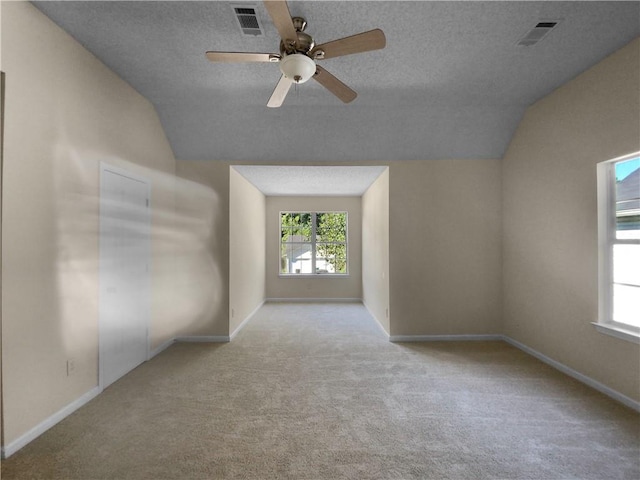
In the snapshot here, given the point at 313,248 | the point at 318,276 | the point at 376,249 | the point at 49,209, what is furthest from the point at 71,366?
the point at 313,248

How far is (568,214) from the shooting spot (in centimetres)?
302

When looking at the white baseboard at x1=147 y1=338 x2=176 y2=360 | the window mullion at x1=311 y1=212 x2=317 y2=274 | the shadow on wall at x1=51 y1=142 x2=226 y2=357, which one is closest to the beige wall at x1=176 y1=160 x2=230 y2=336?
the shadow on wall at x1=51 y1=142 x2=226 y2=357

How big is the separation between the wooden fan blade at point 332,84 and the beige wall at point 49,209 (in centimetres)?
198

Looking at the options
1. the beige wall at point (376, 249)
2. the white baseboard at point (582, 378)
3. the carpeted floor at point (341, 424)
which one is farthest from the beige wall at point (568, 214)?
the beige wall at point (376, 249)

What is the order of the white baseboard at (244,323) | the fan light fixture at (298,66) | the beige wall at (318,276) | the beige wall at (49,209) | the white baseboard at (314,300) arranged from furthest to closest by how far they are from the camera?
the beige wall at (318,276), the white baseboard at (314,300), the white baseboard at (244,323), the beige wall at (49,209), the fan light fixture at (298,66)

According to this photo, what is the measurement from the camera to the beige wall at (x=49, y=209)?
1.91 m

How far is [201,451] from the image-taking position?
191 cm

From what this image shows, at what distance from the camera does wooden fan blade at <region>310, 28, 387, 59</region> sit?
169cm

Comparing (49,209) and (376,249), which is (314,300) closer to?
(376,249)

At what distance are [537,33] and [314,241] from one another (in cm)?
549

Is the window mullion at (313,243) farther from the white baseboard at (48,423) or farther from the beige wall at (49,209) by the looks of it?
the white baseboard at (48,423)

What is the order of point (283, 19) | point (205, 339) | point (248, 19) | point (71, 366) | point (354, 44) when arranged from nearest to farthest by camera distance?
point (283, 19)
point (354, 44)
point (248, 19)
point (71, 366)
point (205, 339)

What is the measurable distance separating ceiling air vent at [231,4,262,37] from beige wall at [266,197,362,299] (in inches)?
190

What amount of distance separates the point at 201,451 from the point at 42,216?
1981 mm
